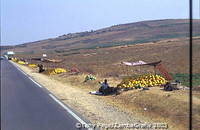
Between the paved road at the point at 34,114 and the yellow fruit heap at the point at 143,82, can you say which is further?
the yellow fruit heap at the point at 143,82

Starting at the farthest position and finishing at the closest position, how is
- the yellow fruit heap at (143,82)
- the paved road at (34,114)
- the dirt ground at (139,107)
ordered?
1. the yellow fruit heap at (143,82)
2. the dirt ground at (139,107)
3. the paved road at (34,114)

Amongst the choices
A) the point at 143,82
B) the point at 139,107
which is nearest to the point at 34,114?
the point at 139,107

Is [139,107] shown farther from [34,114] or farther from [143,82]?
[143,82]

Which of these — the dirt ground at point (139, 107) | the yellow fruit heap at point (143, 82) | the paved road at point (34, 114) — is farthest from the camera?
the yellow fruit heap at point (143, 82)

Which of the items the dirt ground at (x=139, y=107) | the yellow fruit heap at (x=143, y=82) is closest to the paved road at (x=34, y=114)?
the dirt ground at (x=139, y=107)

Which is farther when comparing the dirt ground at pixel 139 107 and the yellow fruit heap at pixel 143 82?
the yellow fruit heap at pixel 143 82

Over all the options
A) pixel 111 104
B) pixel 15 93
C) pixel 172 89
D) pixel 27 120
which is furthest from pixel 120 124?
pixel 15 93

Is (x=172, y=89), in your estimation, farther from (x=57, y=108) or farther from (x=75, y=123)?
(x=75, y=123)

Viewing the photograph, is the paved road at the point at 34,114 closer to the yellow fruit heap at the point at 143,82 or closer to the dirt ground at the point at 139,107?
the dirt ground at the point at 139,107

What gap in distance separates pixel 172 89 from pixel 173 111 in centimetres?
526

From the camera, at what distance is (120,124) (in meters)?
13.1

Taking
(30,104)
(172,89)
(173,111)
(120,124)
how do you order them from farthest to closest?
(172,89)
(30,104)
(173,111)
(120,124)

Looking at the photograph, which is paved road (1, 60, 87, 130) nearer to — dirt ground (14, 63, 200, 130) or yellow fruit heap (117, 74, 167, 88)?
dirt ground (14, 63, 200, 130)

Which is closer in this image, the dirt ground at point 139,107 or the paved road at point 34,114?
the paved road at point 34,114
